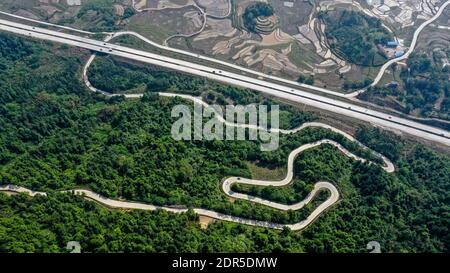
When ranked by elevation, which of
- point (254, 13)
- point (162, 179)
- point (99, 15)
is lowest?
point (162, 179)

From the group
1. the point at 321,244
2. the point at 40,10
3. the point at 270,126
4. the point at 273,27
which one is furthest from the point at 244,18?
the point at 321,244

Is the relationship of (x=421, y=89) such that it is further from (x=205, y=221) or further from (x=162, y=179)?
(x=162, y=179)

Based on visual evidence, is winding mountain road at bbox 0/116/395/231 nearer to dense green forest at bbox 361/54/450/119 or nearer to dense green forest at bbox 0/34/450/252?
dense green forest at bbox 0/34/450/252

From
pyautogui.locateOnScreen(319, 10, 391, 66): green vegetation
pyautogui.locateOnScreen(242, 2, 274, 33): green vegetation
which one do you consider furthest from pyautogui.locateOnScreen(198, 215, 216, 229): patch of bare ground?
pyautogui.locateOnScreen(242, 2, 274, 33): green vegetation

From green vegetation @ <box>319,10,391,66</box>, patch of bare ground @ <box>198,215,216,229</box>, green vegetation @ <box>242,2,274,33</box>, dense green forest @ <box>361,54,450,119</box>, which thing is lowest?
patch of bare ground @ <box>198,215,216,229</box>

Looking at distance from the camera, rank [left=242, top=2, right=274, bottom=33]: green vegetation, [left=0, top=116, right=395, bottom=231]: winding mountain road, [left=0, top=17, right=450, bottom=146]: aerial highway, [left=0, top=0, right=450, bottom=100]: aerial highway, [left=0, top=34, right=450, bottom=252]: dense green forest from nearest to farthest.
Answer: [left=0, top=34, right=450, bottom=252]: dense green forest
[left=0, top=116, right=395, bottom=231]: winding mountain road
[left=0, top=17, right=450, bottom=146]: aerial highway
[left=0, top=0, right=450, bottom=100]: aerial highway
[left=242, top=2, right=274, bottom=33]: green vegetation

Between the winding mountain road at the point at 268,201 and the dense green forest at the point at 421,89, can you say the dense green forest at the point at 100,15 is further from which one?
the dense green forest at the point at 421,89

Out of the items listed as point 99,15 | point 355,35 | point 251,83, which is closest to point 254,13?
point 251,83

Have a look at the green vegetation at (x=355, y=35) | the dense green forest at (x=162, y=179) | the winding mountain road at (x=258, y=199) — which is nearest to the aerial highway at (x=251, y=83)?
the dense green forest at (x=162, y=179)
